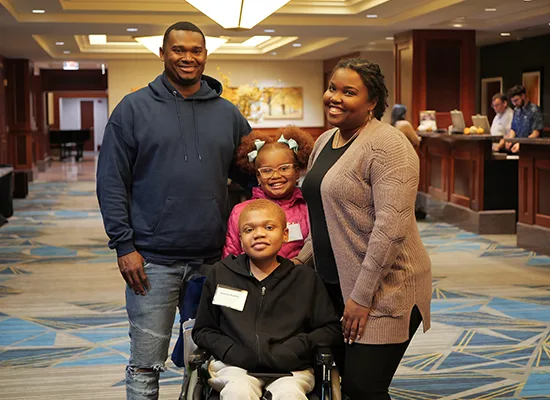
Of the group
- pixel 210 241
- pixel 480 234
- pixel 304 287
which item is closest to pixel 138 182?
pixel 210 241

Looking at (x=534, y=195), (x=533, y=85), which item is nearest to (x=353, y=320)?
(x=534, y=195)

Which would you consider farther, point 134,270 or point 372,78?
point 134,270

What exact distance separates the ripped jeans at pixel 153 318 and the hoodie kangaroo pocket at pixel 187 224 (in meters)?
0.09

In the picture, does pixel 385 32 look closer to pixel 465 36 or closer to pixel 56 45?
pixel 465 36

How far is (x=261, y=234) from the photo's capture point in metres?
2.95

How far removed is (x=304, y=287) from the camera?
294 centimetres

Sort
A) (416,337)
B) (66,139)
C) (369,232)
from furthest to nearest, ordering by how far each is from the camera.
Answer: (66,139) < (416,337) < (369,232)

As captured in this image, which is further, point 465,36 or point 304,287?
point 465,36

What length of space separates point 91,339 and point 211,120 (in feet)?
10.0

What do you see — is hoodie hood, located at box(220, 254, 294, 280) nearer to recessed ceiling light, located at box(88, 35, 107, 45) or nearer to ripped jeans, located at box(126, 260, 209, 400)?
ripped jeans, located at box(126, 260, 209, 400)

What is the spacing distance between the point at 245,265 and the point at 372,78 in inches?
32.1

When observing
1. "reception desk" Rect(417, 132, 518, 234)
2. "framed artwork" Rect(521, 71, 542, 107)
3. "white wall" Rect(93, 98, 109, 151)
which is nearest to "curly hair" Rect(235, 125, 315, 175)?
"reception desk" Rect(417, 132, 518, 234)

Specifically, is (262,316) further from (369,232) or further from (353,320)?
(369,232)

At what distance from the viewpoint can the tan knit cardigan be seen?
2.64 meters
